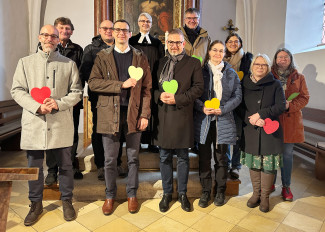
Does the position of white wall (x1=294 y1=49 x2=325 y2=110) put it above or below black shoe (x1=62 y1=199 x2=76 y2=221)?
above

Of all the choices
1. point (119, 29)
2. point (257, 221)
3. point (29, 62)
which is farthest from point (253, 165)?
point (29, 62)

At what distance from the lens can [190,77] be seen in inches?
97.0

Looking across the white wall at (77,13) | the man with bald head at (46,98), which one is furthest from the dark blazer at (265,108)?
the white wall at (77,13)

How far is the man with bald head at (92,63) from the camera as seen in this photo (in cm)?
269

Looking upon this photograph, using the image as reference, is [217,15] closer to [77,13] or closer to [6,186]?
[77,13]

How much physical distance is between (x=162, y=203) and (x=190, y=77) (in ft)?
4.31

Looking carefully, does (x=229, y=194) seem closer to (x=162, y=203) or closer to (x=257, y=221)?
(x=257, y=221)

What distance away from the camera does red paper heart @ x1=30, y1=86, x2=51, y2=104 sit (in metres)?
2.18

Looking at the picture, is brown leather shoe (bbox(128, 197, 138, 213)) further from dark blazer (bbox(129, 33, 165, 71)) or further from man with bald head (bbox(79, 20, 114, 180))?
dark blazer (bbox(129, 33, 165, 71))

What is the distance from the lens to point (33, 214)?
2430 mm

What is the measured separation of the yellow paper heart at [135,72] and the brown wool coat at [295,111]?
65.1 inches

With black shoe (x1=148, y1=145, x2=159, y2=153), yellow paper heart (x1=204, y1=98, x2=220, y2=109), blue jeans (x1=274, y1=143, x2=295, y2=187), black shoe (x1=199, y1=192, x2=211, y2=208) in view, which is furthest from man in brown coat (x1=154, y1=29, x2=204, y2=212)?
blue jeans (x1=274, y1=143, x2=295, y2=187)

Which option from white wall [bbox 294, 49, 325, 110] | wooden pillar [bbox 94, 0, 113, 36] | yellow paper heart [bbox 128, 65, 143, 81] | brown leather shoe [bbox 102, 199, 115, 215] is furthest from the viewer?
wooden pillar [bbox 94, 0, 113, 36]

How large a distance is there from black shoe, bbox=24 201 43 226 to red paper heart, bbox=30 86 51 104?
3.32 ft
